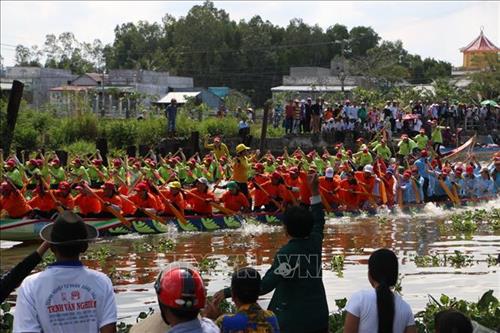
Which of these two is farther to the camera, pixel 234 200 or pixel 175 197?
pixel 234 200

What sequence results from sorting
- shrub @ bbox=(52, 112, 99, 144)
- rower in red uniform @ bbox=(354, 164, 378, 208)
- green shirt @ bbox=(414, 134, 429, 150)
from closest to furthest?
rower in red uniform @ bbox=(354, 164, 378, 208) < green shirt @ bbox=(414, 134, 429, 150) < shrub @ bbox=(52, 112, 99, 144)

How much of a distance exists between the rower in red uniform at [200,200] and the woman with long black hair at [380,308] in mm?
14381

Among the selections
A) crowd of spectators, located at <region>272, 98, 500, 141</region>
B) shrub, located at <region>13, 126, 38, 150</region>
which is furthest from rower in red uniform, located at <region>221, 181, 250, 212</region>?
shrub, located at <region>13, 126, 38, 150</region>

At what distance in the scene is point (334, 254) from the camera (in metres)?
17.1

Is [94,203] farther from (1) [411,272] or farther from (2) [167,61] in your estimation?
(2) [167,61]

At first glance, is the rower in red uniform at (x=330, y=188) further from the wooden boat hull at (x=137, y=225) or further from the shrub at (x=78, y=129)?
the shrub at (x=78, y=129)

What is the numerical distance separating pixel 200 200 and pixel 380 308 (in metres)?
14.5

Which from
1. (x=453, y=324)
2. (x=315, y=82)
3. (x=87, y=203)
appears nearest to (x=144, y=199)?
(x=87, y=203)

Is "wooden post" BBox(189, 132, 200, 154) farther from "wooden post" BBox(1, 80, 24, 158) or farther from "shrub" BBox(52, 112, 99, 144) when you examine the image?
"wooden post" BBox(1, 80, 24, 158)

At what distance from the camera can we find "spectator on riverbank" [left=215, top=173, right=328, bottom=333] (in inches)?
227

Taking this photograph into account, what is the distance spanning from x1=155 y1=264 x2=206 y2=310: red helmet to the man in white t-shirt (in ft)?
1.68

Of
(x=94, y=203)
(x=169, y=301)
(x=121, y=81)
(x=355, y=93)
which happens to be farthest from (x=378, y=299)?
(x=121, y=81)

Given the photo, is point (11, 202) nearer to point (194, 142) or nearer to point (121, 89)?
point (194, 142)

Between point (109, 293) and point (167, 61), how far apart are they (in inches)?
3403
